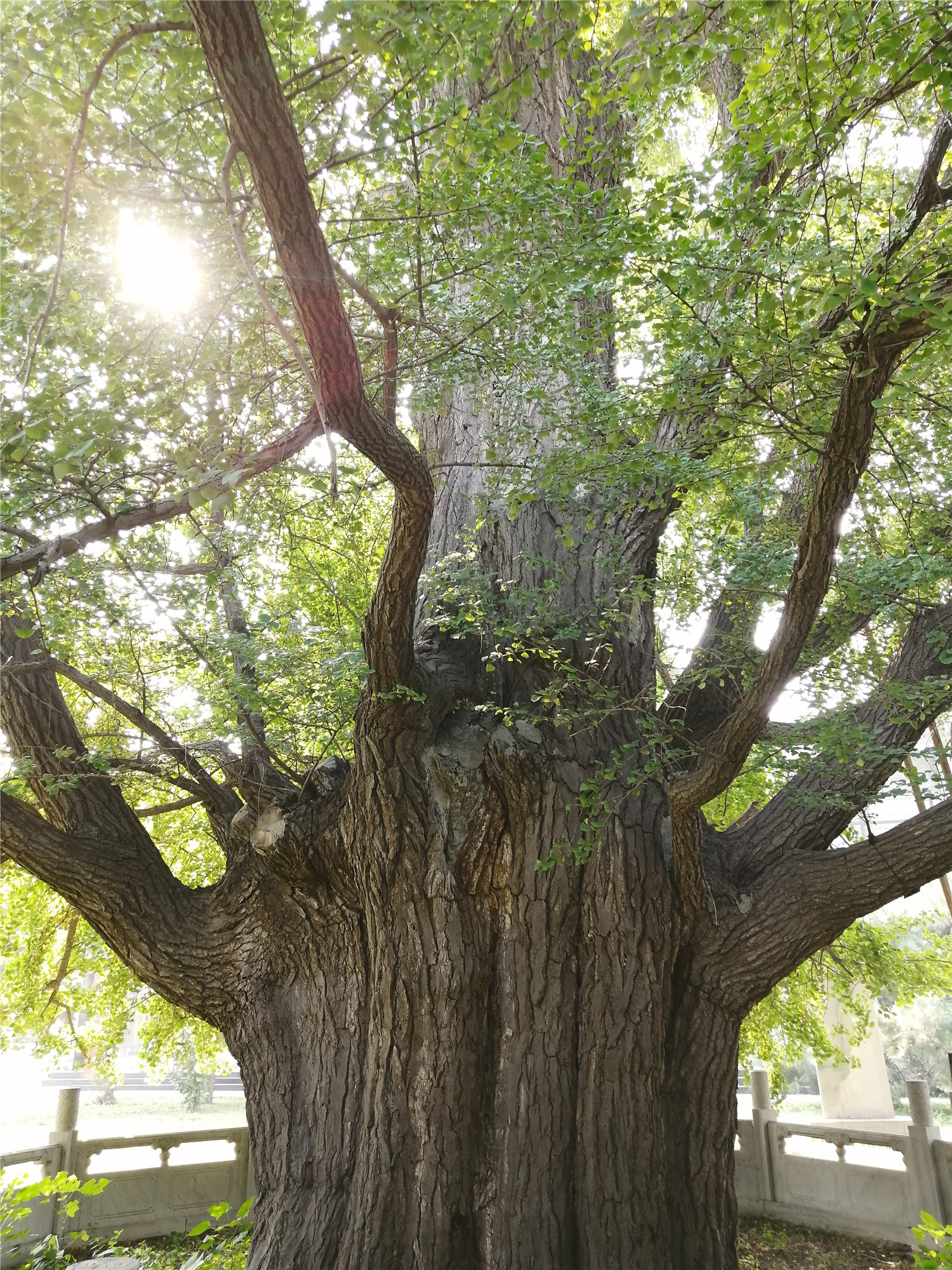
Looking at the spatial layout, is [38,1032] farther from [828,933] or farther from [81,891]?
[828,933]

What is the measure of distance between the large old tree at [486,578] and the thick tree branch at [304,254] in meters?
0.02

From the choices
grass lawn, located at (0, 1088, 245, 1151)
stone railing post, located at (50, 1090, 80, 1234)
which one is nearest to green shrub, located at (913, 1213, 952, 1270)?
stone railing post, located at (50, 1090, 80, 1234)

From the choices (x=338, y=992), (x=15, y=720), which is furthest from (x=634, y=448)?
(x=15, y=720)

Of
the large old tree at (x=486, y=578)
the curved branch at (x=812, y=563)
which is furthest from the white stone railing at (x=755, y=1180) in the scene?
the curved branch at (x=812, y=563)

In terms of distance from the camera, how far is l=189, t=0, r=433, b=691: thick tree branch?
6.64 ft

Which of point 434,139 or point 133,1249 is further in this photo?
point 133,1249

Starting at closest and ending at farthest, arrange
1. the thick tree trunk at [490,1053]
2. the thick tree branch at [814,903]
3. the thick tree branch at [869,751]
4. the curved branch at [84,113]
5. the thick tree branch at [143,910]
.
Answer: the curved branch at [84,113], the thick tree trunk at [490,1053], the thick tree branch at [869,751], the thick tree branch at [814,903], the thick tree branch at [143,910]

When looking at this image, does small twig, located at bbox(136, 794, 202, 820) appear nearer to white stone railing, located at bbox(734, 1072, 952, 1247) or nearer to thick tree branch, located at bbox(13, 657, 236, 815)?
thick tree branch, located at bbox(13, 657, 236, 815)

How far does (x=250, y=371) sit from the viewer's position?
152 inches

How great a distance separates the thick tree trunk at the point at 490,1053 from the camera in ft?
13.0

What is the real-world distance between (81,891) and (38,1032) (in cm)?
401

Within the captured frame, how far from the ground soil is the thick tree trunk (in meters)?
3.43

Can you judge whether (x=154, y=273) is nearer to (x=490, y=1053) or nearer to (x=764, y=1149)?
(x=490, y=1053)

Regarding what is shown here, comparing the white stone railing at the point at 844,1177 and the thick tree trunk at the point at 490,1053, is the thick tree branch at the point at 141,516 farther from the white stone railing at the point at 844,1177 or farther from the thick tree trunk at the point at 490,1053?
the white stone railing at the point at 844,1177
